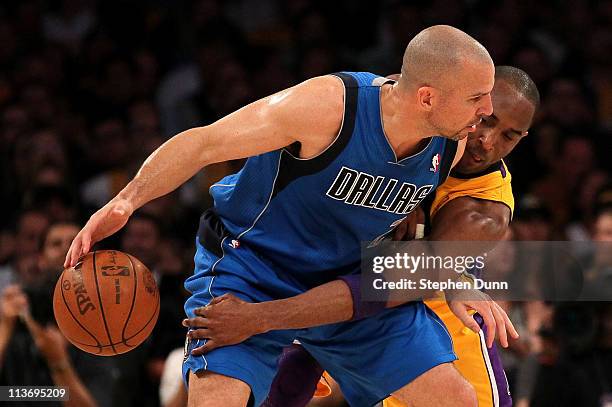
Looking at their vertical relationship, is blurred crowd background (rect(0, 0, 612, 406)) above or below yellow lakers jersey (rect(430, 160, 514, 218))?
below

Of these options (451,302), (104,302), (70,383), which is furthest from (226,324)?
(70,383)

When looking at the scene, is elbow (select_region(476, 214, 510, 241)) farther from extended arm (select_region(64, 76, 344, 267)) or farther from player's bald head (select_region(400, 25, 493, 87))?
extended arm (select_region(64, 76, 344, 267))

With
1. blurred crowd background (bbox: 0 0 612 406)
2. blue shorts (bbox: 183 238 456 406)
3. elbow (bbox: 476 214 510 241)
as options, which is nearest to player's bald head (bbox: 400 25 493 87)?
elbow (bbox: 476 214 510 241)

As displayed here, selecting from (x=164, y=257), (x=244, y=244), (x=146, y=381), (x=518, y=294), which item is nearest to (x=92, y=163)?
(x=164, y=257)

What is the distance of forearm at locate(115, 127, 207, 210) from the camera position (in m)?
3.77

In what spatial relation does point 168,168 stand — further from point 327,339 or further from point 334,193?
point 327,339

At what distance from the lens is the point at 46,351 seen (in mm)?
5363

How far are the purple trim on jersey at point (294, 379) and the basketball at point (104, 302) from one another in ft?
2.30

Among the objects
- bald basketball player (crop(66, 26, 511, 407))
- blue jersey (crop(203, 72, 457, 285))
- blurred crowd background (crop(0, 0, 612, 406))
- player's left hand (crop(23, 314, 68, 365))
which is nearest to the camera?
bald basketball player (crop(66, 26, 511, 407))

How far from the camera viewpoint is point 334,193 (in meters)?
3.95

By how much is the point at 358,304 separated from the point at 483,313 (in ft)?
1.47

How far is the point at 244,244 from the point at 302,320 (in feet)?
1.24

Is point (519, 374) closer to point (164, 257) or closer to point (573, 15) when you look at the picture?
point (164, 257)

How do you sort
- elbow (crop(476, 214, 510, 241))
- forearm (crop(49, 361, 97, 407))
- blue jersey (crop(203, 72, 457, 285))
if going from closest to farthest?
1. blue jersey (crop(203, 72, 457, 285))
2. elbow (crop(476, 214, 510, 241))
3. forearm (crop(49, 361, 97, 407))
